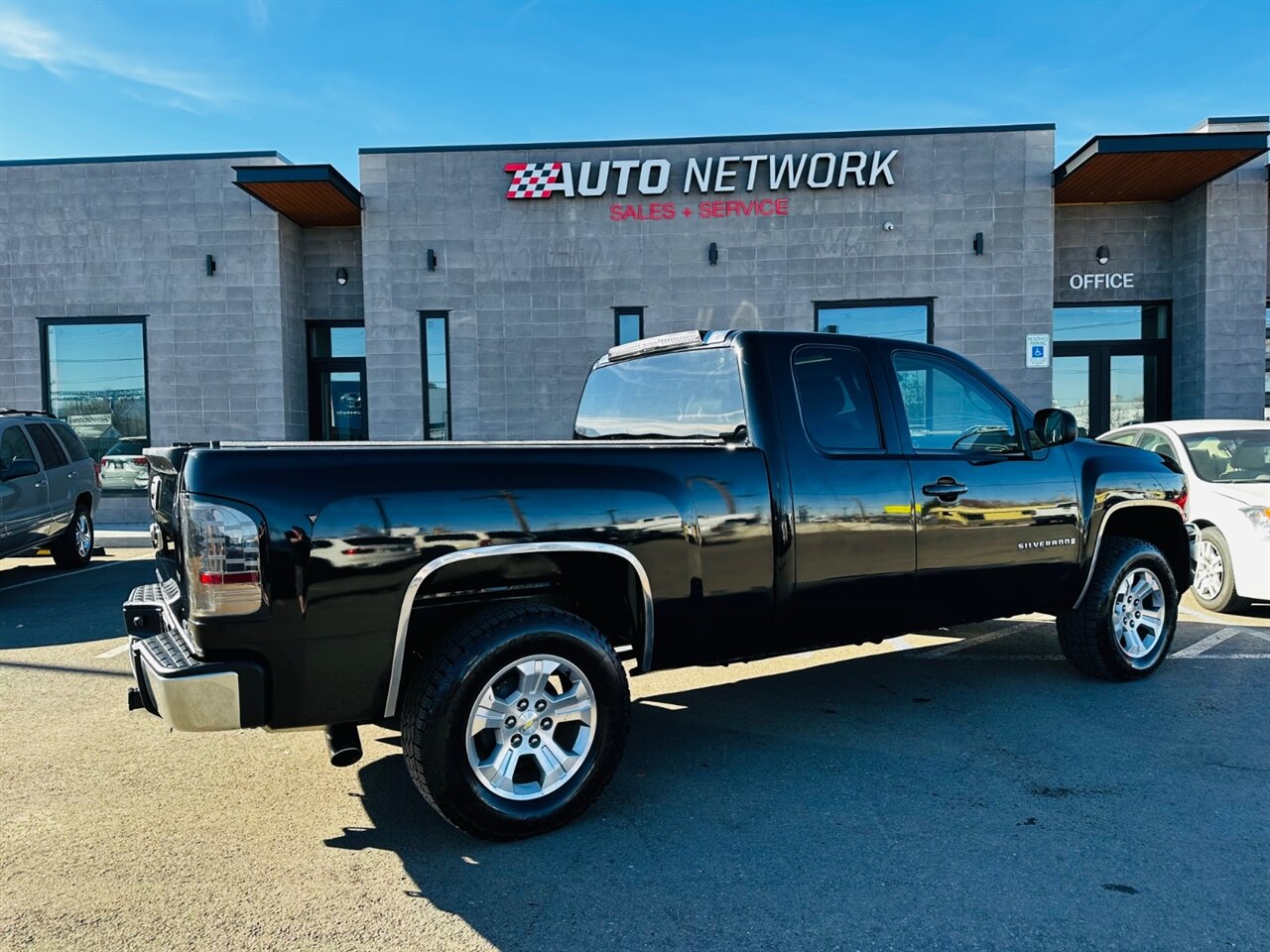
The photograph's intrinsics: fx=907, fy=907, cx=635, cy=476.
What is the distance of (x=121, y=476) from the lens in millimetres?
14875

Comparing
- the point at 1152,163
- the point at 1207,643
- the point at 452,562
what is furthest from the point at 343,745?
the point at 1152,163

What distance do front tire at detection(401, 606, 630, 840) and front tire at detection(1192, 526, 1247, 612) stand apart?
5907 millimetres

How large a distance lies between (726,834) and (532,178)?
40.6 feet

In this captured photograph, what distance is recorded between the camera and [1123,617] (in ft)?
18.0

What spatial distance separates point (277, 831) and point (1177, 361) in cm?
1529

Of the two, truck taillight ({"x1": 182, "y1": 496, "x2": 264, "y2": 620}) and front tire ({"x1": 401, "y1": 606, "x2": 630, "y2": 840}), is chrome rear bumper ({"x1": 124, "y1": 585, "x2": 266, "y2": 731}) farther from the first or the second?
front tire ({"x1": 401, "y1": 606, "x2": 630, "y2": 840})

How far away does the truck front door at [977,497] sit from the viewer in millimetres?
4625

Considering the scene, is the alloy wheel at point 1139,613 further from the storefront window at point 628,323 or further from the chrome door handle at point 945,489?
the storefront window at point 628,323

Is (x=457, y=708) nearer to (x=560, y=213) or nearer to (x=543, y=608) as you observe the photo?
(x=543, y=608)

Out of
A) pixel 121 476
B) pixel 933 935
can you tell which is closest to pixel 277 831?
pixel 933 935

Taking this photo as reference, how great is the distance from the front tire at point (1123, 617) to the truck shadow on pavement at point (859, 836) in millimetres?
303

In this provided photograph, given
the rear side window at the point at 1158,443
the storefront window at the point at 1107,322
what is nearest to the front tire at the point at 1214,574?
the rear side window at the point at 1158,443

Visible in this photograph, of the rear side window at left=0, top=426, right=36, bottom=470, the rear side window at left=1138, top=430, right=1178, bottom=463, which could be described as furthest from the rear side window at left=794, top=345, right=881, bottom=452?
the rear side window at left=0, top=426, right=36, bottom=470

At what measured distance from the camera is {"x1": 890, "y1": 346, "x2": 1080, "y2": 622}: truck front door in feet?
15.2
